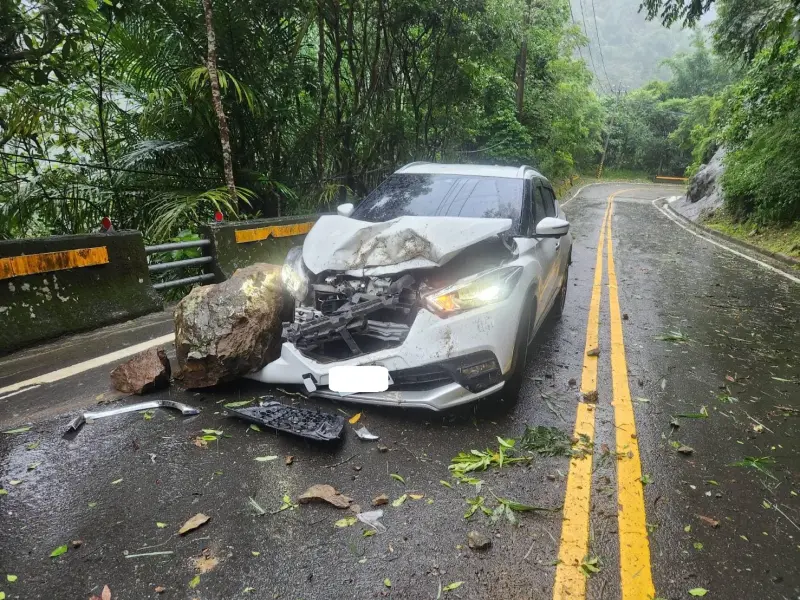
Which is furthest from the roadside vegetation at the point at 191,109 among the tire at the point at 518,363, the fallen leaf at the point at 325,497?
the tire at the point at 518,363

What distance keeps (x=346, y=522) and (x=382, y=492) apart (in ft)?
0.91

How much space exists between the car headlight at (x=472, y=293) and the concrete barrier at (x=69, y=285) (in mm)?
3668

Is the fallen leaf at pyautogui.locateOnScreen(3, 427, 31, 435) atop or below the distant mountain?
below

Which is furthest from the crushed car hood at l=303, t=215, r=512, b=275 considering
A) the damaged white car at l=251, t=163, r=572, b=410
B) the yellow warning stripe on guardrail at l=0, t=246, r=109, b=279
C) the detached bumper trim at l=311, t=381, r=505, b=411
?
the yellow warning stripe on guardrail at l=0, t=246, r=109, b=279

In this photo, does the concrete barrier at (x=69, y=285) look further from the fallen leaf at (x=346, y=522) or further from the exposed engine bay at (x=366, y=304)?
the fallen leaf at (x=346, y=522)

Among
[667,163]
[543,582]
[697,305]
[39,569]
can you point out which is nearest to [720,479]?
[543,582]

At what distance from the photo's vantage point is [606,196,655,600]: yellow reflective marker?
78.3 inches

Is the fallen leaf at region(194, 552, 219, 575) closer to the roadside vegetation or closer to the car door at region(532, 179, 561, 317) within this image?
the car door at region(532, 179, 561, 317)

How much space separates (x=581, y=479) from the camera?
2645 mm

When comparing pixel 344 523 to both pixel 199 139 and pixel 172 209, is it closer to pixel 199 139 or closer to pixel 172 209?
pixel 172 209

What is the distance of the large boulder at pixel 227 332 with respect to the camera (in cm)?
330

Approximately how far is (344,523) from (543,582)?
89 centimetres

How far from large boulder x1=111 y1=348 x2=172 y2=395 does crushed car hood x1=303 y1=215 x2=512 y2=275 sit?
4.24 feet

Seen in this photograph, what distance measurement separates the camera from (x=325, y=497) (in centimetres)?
240
